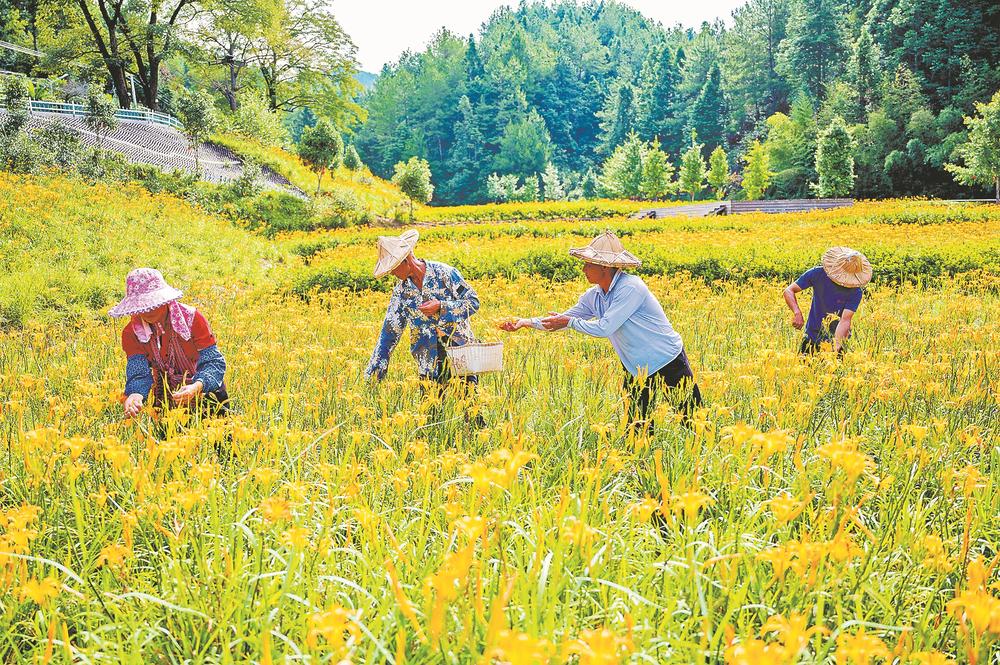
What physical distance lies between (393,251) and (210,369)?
1150mm

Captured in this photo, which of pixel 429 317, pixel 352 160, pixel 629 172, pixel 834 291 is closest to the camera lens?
pixel 429 317

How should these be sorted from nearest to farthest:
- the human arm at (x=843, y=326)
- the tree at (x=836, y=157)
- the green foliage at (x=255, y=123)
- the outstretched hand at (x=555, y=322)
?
the outstretched hand at (x=555, y=322) → the human arm at (x=843, y=326) → the green foliage at (x=255, y=123) → the tree at (x=836, y=157)

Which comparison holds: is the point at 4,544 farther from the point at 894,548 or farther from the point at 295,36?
the point at 295,36

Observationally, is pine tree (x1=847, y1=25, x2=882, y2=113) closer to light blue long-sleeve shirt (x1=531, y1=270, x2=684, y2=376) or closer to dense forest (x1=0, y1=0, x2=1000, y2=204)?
dense forest (x1=0, y1=0, x2=1000, y2=204)

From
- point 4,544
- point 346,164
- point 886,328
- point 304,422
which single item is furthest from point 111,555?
point 346,164

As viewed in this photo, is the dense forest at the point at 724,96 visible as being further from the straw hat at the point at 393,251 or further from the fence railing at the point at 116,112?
the straw hat at the point at 393,251

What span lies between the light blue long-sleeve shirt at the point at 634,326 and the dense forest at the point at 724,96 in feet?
113

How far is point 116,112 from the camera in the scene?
2497cm

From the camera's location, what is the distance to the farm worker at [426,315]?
153 inches

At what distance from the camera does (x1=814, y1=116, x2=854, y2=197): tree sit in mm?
31219

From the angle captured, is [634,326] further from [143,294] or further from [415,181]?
[415,181]

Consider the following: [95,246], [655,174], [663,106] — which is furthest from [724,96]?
[95,246]

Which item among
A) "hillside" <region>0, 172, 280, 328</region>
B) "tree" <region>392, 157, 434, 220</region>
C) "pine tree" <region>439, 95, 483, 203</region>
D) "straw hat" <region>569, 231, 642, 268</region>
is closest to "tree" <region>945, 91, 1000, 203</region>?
"tree" <region>392, 157, 434, 220</region>

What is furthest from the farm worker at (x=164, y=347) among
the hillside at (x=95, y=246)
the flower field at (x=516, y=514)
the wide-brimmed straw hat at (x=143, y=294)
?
the hillside at (x=95, y=246)
